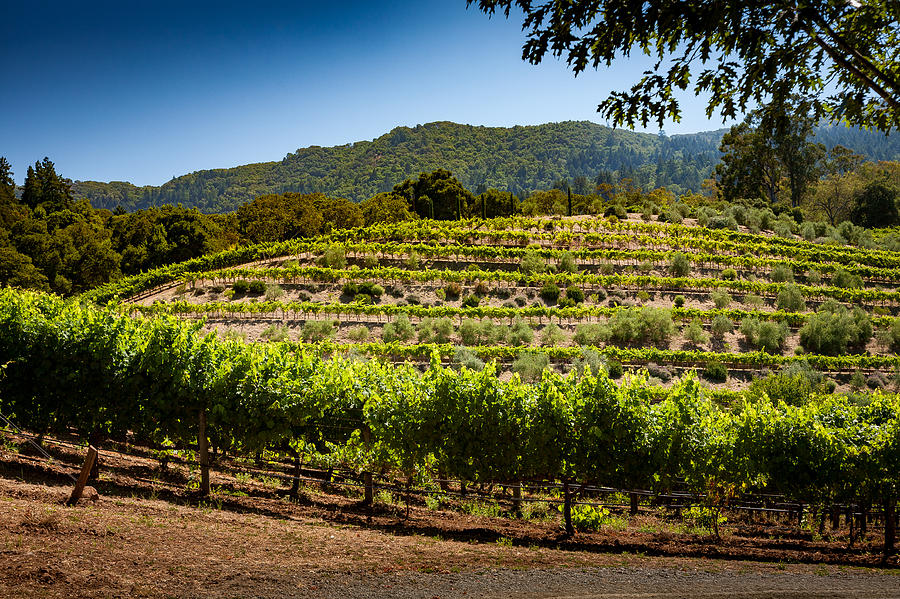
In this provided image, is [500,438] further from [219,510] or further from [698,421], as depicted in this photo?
[219,510]

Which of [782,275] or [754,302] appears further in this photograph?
[782,275]

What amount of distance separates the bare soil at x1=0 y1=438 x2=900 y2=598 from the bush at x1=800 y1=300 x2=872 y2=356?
25.9m

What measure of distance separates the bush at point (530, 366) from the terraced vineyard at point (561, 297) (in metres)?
0.14

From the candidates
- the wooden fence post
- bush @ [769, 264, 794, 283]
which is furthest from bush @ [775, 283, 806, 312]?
the wooden fence post

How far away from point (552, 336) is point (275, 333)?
684 inches

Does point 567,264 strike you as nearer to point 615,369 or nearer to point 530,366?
point 615,369

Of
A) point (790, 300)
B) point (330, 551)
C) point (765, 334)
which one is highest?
point (790, 300)

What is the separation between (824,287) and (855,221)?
39.8 m

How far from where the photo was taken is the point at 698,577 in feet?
30.5

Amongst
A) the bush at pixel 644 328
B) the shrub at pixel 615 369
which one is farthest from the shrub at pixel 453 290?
the shrub at pixel 615 369

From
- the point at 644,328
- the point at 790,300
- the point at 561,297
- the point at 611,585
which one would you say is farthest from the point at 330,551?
the point at 790,300

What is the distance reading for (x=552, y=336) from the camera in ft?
114

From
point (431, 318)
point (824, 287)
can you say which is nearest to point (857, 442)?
point (431, 318)

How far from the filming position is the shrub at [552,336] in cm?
3438
